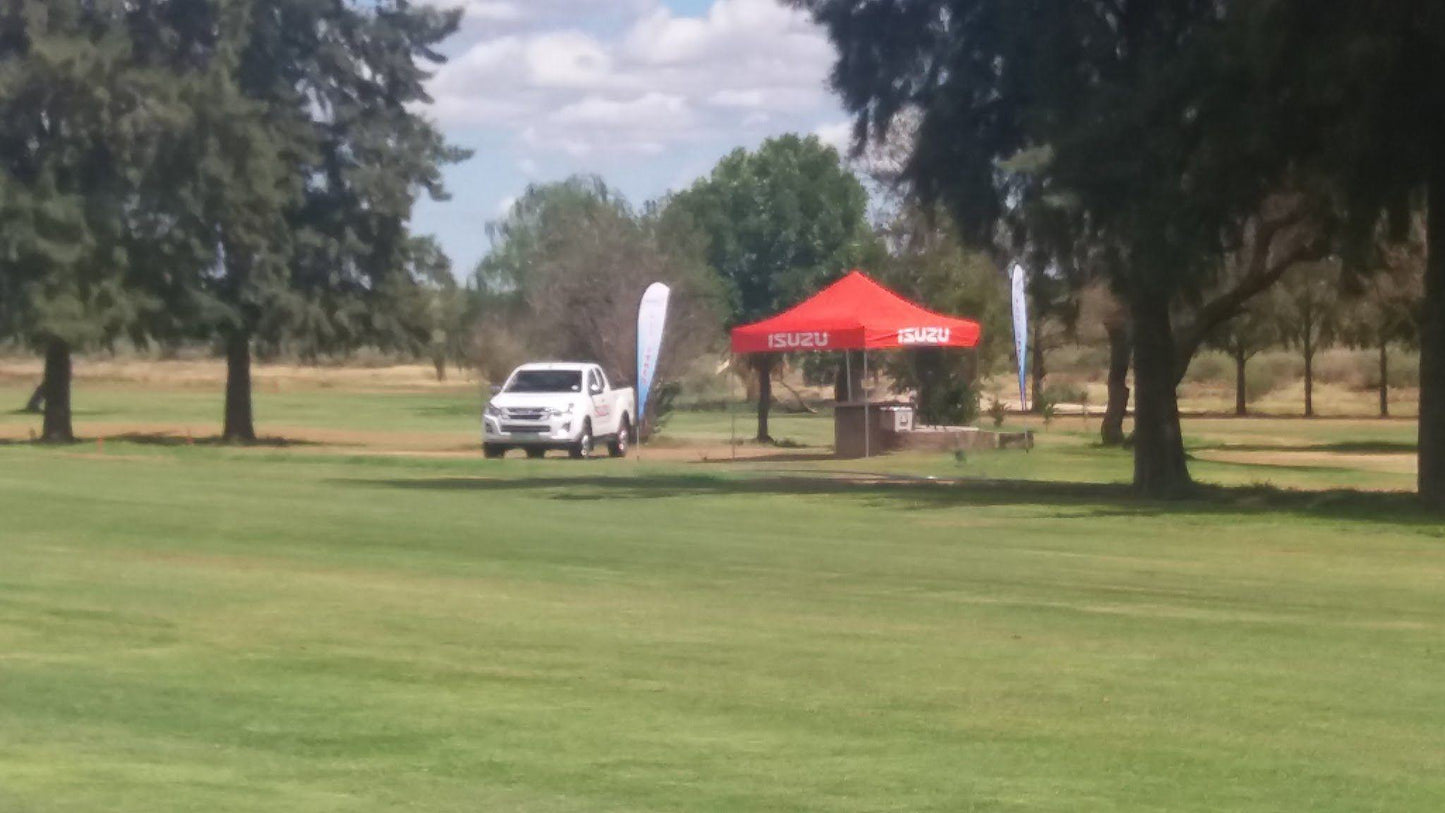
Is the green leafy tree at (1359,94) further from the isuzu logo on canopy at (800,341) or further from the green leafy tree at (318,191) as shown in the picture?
the green leafy tree at (318,191)

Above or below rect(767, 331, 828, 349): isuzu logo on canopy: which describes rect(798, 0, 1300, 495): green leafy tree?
above

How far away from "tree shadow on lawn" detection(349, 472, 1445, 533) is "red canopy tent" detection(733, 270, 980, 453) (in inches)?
214

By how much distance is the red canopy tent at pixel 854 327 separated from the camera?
39.0 meters

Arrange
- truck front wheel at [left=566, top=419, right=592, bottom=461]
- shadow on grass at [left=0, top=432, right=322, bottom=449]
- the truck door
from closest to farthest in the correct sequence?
truck front wheel at [left=566, top=419, right=592, bottom=461] < the truck door < shadow on grass at [left=0, top=432, right=322, bottom=449]

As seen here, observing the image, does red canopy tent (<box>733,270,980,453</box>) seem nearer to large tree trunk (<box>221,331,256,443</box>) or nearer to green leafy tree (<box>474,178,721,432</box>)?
green leafy tree (<box>474,178,721,432</box>)

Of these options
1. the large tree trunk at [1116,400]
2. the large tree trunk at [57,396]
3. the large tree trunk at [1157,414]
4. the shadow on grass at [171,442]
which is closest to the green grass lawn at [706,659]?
the large tree trunk at [1157,414]

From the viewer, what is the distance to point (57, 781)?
8.30m

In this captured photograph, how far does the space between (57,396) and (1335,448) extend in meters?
31.4

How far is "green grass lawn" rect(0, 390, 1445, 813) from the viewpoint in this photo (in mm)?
8461

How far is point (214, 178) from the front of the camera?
44.4m

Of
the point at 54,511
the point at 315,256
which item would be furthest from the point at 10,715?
the point at 315,256

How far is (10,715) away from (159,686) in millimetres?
1009

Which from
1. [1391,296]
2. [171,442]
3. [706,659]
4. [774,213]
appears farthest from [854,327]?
[774,213]

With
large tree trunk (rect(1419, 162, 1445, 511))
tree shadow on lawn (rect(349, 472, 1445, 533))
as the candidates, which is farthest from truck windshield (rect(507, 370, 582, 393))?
large tree trunk (rect(1419, 162, 1445, 511))
